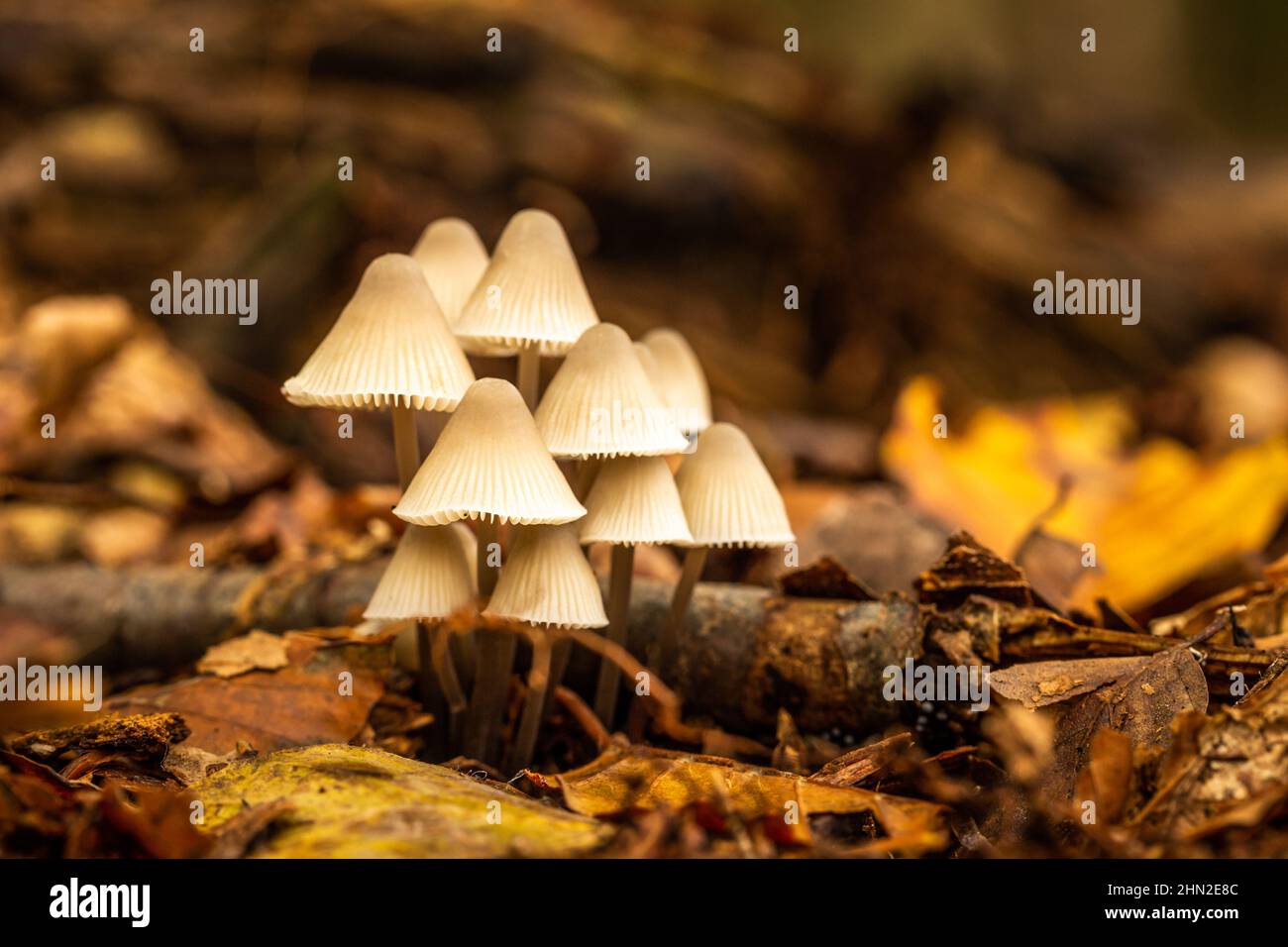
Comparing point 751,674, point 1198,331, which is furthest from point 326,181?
point 1198,331

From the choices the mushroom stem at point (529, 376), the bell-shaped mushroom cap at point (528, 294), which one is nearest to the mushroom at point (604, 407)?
the bell-shaped mushroom cap at point (528, 294)

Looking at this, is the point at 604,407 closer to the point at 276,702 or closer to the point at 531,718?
the point at 531,718

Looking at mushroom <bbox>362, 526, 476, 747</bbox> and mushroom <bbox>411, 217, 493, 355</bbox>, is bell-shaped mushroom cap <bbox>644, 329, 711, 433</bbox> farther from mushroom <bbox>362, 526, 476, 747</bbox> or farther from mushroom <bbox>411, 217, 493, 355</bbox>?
mushroom <bbox>362, 526, 476, 747</bbox>

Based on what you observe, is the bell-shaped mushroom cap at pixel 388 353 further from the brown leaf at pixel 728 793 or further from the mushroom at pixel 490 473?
the brown leaf at pixel 728 793

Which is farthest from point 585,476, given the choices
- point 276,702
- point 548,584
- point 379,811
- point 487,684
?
point 379,811

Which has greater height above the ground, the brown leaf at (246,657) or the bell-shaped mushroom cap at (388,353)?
the bell-shaped mushroom cap at (388,353)

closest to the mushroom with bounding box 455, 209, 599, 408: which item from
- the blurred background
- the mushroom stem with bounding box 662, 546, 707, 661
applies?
the mushroom stem with bounding box 662, 546, 707, 661

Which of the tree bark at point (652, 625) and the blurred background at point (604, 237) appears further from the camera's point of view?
the blurred background at point (604, 237)
